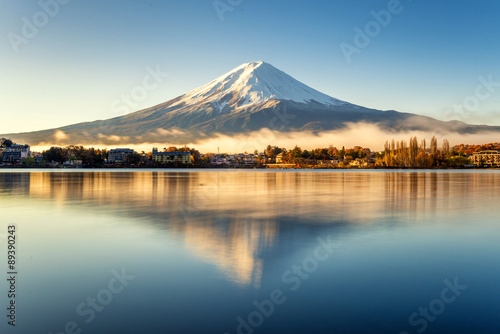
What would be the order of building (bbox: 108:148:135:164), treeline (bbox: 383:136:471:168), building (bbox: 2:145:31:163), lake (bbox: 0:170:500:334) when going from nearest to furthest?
lake (bbox: 0:170:500:334)
treeline (bbox: 383:136:471:168)
building (bbox: 108:148:135:164)
building (bbox: 2:145:31:163)

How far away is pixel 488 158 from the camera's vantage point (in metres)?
164

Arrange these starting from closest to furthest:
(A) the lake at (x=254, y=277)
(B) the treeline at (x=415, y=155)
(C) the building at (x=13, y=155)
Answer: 1. (A) the lake at (x=254, y=277)
2. (B) the treeline at (x=415, y=155)
3. (C) the building at (x=13, y=155)

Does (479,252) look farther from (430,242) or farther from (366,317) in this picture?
(366,317)

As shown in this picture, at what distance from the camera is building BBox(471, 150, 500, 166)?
16238cm

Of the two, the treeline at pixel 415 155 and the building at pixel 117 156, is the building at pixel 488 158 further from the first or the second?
the building at pixel 117 156

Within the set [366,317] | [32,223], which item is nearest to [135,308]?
[366,317]

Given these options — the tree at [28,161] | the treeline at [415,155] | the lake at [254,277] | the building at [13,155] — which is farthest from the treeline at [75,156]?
the lake at [254,277]

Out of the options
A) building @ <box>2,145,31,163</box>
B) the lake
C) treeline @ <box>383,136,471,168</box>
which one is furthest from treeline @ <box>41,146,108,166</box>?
the lake

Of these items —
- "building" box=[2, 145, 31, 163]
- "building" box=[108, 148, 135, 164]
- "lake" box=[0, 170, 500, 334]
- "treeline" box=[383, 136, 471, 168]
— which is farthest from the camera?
"building" box=[2, 145, 31, 163]

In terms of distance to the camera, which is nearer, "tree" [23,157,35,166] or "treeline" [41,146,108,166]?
"tree" [23,157,35,166]

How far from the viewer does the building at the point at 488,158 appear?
162375 mm

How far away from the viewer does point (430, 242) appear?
8.93m

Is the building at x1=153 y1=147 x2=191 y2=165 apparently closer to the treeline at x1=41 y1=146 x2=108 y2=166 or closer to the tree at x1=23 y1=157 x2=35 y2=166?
the treeline at x1=41 y1=146 x2=108 y2=166

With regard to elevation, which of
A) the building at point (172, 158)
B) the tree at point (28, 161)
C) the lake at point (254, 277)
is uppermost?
the building at point (172, 158)
